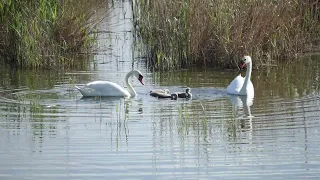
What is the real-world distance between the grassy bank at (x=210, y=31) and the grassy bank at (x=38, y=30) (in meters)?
1.52

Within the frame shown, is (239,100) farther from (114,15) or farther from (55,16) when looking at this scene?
(114,15)

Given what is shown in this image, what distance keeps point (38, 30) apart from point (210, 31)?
3.06 m

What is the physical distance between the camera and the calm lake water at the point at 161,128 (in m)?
9.35

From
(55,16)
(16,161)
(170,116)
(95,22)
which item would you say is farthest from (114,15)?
(16,161)

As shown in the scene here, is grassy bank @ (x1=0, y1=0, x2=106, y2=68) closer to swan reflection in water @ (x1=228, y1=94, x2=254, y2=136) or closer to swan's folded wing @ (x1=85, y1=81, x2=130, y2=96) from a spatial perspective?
swan's folded wing @ (x1=85, y1=81, x2=130, y2=96)

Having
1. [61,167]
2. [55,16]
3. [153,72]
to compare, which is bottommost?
[61,167]

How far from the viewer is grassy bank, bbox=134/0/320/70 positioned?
16359 millimetres

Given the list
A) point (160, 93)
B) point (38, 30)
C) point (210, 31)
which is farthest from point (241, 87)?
point (38, 30)

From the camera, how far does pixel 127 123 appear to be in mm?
11680

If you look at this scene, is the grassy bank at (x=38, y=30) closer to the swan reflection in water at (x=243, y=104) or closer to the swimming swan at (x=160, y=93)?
the swimming swan at (x=160, y=93)

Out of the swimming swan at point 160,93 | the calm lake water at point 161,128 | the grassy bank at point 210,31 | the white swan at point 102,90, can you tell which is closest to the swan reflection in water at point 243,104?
the calm lake water at point 161,128

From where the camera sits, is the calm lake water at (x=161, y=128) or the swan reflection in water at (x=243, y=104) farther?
the swan reflection in water at (x=243, y=104)

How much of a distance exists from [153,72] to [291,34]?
3087 mm

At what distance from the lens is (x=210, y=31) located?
54.5 ft
